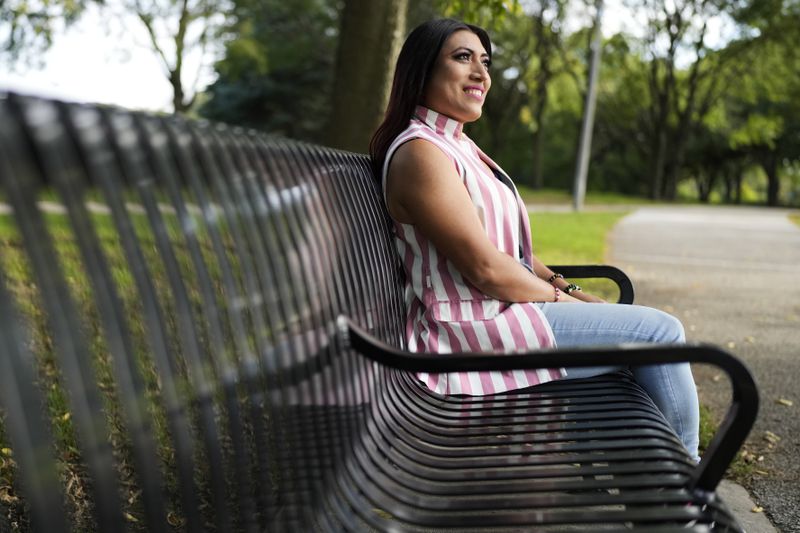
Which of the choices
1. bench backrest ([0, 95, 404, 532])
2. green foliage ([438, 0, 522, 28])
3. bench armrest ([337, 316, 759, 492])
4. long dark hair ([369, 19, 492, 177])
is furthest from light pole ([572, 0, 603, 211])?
A: bench armrest ([337, 316, 759, 492])

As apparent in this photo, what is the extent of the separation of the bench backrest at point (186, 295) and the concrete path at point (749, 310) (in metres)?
1.86

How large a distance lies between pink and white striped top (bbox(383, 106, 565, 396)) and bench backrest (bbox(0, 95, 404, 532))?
218 mm

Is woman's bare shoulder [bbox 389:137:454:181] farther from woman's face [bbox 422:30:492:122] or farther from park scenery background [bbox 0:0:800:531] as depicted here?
park scenery background [bbox 0:0:800:531]

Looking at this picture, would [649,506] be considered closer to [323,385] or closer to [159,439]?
[323,385]

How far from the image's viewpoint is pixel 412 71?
110 inches

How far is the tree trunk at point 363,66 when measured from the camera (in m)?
6.80

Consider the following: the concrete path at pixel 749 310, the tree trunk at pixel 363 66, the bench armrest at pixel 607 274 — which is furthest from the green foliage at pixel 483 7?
the bench armrest at pixel 607 274

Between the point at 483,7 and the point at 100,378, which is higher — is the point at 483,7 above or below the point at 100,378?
above

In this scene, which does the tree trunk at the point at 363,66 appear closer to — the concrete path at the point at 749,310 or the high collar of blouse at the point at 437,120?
the concrete path at the point at 749,310

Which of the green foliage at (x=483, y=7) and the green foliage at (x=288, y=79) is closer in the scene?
the green foliage at (x=483, y=7)

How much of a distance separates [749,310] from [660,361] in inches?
232

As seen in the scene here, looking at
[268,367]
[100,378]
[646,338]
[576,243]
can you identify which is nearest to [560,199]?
[576,243]

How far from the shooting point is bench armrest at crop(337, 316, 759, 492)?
1757 mm

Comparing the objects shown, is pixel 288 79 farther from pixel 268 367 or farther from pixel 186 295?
pixel 186 295
